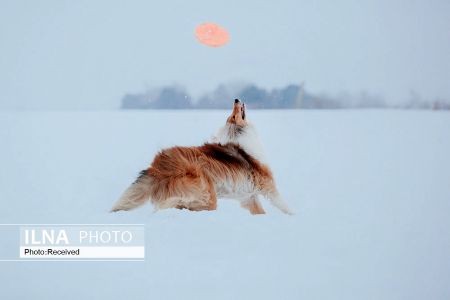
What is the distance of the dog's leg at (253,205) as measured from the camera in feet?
7.97

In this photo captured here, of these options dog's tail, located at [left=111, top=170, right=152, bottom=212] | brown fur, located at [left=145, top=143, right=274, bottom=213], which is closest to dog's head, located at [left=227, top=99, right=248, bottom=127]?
brown fur, located at [left=145, top=143, right=274, bottom=213]

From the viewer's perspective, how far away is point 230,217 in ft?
7.98

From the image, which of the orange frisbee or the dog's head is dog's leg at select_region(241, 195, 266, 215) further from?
the orange frisbee

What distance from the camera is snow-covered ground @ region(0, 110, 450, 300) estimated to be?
245 centimetres

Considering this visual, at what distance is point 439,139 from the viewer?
2.57m

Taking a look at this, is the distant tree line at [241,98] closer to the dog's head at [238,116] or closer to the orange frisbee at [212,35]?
the dog's head at [238,116]

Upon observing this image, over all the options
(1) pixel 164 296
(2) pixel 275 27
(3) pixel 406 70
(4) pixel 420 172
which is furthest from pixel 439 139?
(1) pixel 164 296

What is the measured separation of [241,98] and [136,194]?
66 cm

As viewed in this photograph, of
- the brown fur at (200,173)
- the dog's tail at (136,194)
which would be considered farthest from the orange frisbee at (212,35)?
the dog's tail at (136,194)

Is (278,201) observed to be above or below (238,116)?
below

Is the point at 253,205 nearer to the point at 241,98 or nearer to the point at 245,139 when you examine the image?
the point at 245,139

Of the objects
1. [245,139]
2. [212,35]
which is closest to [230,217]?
[245,139]

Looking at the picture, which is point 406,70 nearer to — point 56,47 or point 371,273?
point 371,273

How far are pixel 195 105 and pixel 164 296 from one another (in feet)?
2.96
